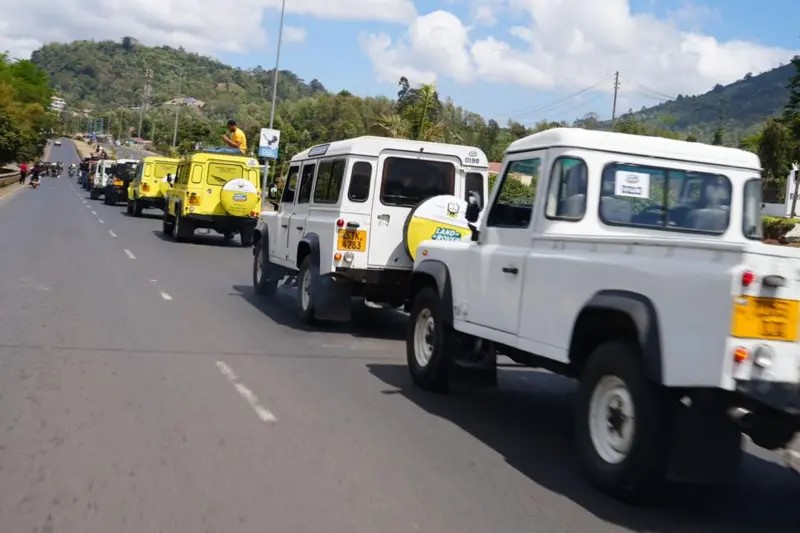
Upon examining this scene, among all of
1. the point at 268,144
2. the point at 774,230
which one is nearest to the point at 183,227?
the point at 268,144

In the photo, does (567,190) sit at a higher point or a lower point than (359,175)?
lower

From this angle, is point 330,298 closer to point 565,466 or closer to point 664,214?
point 664,214

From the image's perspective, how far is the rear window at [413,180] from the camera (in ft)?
37.9

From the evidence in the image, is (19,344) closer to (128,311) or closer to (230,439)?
(128,311)

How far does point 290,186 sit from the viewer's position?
14.1 m

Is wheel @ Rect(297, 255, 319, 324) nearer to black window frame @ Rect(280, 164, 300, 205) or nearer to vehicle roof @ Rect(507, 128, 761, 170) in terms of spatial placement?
black window frame @ Rect(280, 164, 300, 205)

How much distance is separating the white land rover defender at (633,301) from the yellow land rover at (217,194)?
15866mm

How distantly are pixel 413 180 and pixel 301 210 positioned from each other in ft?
7.17

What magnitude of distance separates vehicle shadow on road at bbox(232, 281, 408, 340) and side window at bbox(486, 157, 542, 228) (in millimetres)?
4582

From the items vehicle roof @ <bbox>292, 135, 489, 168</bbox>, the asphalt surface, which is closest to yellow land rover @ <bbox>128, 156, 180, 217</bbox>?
the asphalt surface

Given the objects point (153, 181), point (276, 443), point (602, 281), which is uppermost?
point (153, 181)

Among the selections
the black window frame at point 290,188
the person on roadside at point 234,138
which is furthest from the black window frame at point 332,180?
the person on roadside at point 234,138

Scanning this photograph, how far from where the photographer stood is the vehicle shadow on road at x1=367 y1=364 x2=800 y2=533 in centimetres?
541

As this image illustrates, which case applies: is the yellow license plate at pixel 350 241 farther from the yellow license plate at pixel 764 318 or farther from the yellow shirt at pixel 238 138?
the yellow shirt at pixel 238 138
